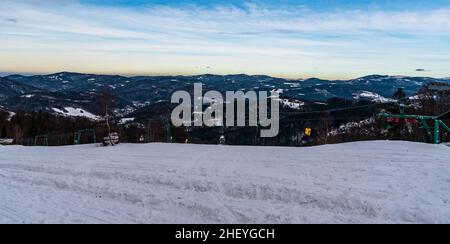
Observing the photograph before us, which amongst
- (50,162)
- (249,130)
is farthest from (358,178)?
(249,130)

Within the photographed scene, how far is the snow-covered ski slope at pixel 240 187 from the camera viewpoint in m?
7.95

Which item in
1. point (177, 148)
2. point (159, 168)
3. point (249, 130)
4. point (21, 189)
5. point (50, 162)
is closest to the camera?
point (21, 189)

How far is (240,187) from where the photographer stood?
9.50m

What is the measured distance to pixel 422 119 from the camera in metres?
16.8

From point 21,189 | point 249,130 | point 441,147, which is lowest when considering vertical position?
point 249,130

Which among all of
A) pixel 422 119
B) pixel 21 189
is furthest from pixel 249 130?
pixel 21 189

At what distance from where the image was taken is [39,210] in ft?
29.2

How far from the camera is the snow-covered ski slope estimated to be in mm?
7949

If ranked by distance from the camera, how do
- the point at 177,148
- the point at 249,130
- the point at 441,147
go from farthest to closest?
the point at 249,130 < the point at 177,148 < the point at 441,147

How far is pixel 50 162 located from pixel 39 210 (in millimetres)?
5588

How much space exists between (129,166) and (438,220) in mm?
8656

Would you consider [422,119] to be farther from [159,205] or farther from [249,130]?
[249,130]
